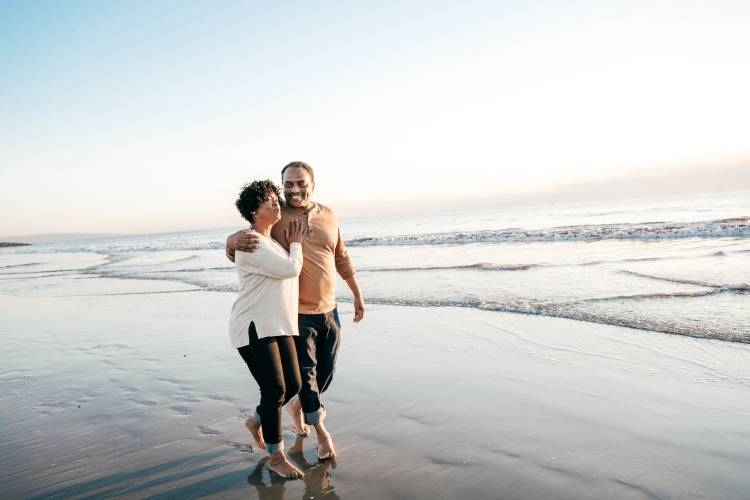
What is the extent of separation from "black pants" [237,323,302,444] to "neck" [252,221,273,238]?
2.06 ft

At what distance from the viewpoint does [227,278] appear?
16.0 meters

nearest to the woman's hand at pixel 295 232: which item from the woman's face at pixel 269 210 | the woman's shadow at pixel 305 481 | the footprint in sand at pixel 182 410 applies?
the woman's face at pixel 269 210

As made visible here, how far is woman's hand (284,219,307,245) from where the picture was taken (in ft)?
11.1

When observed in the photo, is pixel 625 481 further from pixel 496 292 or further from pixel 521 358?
pixel 496 292

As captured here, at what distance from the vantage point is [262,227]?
3.30 m

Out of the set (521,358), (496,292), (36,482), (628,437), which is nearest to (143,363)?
(36,482)

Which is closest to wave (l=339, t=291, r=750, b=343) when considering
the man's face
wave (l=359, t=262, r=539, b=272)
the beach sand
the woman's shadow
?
the beach sand

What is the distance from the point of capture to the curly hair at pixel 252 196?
3.20m

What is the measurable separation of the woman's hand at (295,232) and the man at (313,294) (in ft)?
0.21

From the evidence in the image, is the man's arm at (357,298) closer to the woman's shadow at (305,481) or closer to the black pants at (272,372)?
the black pants at (272,372)

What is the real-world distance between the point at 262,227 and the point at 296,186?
469 millimetres

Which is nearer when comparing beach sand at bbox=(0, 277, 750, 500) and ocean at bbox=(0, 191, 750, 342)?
beach sand at bbox=(0, 277, 750, 500)

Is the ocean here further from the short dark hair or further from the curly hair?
the curly hair

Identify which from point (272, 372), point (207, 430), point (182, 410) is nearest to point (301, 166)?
point (272, 372)
